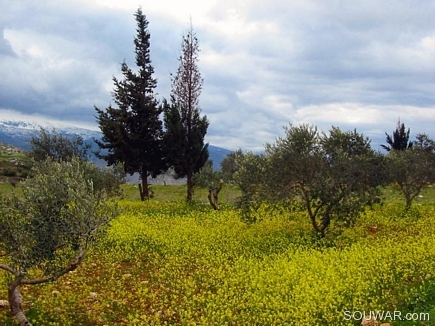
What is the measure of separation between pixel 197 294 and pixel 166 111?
103 feet

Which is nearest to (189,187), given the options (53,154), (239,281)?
(53,154)

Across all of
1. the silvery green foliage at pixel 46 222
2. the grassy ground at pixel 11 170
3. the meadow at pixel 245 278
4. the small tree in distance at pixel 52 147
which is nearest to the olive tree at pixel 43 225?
the silvery green foliage at pixel 46 222

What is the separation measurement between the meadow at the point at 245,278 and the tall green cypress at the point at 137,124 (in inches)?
662

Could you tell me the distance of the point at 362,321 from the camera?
1343 centimetres

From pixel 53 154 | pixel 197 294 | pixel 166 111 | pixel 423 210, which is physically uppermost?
pixel 166 111

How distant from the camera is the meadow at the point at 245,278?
14.6m

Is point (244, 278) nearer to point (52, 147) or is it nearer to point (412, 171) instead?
point (412, 171)

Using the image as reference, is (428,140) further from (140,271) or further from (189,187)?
(140,271)

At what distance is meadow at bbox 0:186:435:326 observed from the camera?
47.8 feet

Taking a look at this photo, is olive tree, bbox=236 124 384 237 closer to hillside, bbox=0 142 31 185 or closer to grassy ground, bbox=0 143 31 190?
grassy ground, bbox=0 143 31 190

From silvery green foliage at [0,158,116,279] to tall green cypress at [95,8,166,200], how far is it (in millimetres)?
32050

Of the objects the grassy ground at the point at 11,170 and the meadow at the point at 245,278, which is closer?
the meadow at the point at 245,278

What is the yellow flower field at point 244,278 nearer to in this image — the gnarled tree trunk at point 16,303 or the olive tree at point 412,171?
the gnarled tree trunk at point 16,303

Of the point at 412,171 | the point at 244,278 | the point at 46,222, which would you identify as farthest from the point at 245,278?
the point at 412,171
